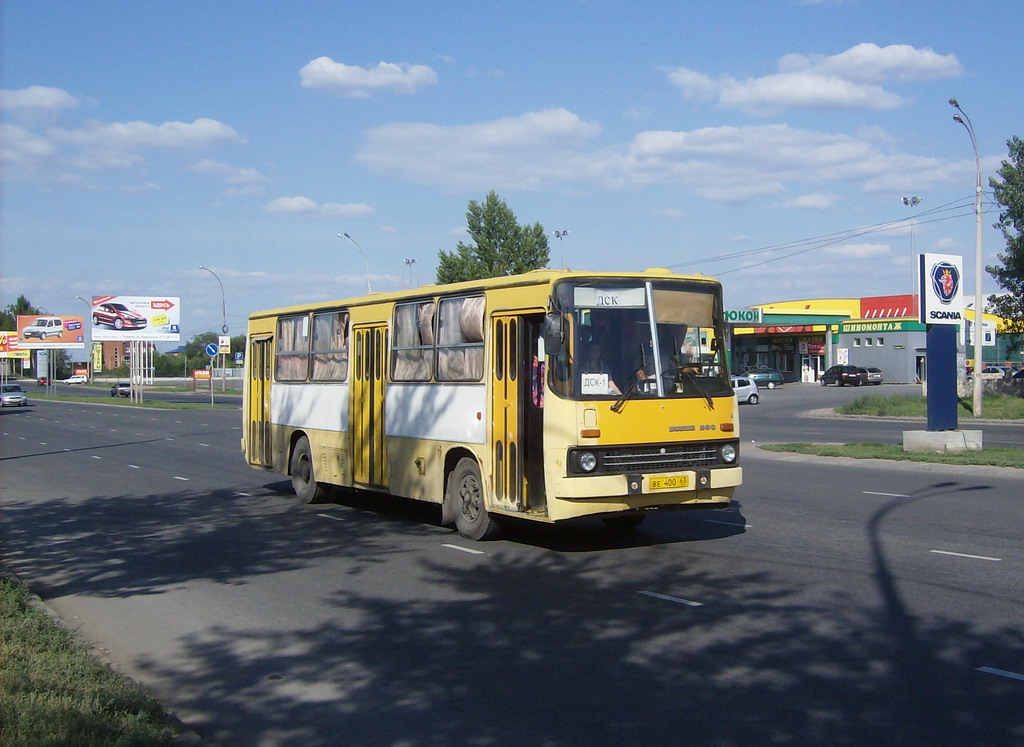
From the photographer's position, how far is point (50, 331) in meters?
110

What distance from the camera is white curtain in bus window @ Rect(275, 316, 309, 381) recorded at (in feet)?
53.3

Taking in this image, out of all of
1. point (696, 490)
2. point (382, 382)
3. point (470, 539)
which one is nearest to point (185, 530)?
point (382, 382)

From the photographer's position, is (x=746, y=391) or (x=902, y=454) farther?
(x=746, y=391)

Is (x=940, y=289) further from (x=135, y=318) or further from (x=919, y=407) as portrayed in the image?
(x=135, y=318)

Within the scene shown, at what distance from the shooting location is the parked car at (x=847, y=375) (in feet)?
225

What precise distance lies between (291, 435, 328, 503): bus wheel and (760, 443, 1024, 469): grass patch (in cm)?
1158

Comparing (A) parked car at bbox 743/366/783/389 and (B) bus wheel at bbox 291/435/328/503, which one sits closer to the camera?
(B) bus wheel at bbox 291/435/328/503

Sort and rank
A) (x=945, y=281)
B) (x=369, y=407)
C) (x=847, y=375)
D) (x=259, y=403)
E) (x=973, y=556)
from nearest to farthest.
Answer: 1. (x=973, y=556)
2. (x=369, y=407)
3. (x=259, y=403)
4. (x=945, y=281)
5. (x=847, y=375)

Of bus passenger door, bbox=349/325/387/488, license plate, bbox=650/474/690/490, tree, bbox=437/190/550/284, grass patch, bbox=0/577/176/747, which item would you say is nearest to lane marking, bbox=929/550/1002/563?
license plate, bbox=650/474/690/490

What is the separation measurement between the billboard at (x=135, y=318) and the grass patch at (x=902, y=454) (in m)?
62.2

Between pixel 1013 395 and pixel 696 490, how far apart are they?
131ft

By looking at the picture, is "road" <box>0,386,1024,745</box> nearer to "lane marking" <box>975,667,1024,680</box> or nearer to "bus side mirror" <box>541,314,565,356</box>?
"lane marking" <box>975,667,1024,680</box>

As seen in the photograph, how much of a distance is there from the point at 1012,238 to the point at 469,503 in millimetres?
36204

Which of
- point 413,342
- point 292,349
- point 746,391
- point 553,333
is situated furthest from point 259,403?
point 746,391
